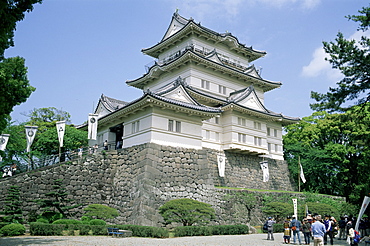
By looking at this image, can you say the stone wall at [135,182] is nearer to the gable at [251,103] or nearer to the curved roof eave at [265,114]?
the curved roof eave at [265,114]

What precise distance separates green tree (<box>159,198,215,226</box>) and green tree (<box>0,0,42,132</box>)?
1016cm

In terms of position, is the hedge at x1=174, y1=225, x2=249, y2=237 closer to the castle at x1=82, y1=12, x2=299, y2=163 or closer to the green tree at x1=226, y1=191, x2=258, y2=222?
the green tree at x1=226, y1=191, x2=258, y2=222

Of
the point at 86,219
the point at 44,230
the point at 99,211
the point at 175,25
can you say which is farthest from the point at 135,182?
the point at 175,25

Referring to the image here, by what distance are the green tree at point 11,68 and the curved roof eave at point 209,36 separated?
23946 mm

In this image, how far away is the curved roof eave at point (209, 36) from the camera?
3628 cm

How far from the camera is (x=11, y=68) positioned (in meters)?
14.4

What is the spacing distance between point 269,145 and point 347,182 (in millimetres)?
13379

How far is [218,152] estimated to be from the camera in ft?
104

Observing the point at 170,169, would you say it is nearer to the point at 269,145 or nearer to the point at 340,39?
the point at 340,39

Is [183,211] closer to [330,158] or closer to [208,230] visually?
[208,230]

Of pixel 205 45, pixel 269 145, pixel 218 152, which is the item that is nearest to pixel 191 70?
pixel 205 45

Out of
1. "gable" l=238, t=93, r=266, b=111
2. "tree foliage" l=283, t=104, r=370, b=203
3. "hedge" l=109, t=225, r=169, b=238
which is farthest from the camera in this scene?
"tree foliage" l=283, t=104, r=370, b=203

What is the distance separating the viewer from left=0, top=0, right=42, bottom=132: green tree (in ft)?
41.2

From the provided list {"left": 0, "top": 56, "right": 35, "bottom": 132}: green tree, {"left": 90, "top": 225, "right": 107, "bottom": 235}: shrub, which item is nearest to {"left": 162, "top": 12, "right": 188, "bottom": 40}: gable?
{"left": 0, "top": 56, "right": 35, "bottom": 132}: green tree
